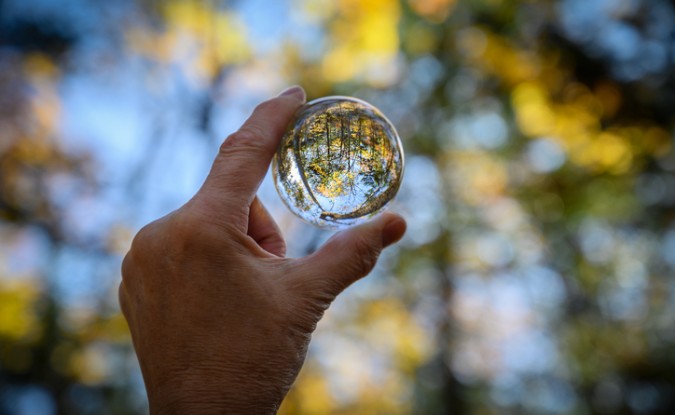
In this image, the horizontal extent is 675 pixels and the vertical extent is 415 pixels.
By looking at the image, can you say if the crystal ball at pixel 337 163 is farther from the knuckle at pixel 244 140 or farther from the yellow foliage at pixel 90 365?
the yellow foliage at pixel 90 365

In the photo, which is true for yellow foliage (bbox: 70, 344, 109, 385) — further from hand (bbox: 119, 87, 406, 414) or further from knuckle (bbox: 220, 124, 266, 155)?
knuckle (bbox: 220, 124, 266, 155)

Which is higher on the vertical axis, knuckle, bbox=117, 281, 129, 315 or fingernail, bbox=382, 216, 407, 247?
fingernail, bbox=382, 216, 407, 247

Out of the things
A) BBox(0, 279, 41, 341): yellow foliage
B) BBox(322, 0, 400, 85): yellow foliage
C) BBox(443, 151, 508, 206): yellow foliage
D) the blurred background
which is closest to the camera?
the blurred background

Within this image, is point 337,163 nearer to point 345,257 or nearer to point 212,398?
point 345,257

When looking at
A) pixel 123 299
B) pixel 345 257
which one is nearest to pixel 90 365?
pixel 123 299

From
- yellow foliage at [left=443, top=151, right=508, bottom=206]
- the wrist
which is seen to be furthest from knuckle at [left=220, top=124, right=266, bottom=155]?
yellow foliage at [left=443, top=151, right=508, bottom=206]

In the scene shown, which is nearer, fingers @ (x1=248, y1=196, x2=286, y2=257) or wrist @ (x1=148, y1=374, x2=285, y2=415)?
wrist @ (x1=148, y1=374, x2=285, y2=415)

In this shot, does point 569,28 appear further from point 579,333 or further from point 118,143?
point 118,143
